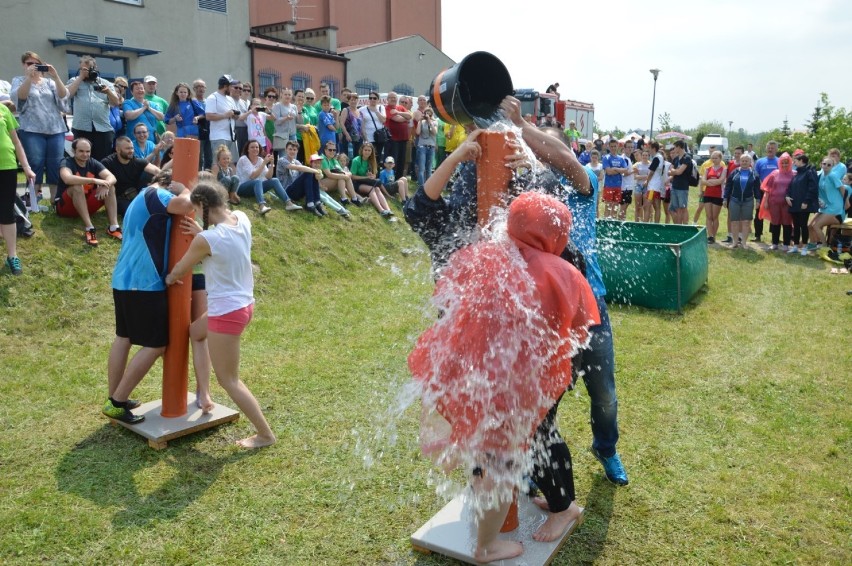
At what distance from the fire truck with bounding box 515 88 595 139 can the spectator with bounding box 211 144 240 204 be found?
45.4 feet

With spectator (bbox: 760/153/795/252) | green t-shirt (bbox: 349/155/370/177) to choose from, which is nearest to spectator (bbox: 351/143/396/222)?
green t-shirt (bbox: 349/155/370/177)

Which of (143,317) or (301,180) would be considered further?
(301,180)

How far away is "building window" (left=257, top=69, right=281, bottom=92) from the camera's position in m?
26.4

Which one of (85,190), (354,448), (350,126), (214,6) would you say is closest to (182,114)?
(85,190)

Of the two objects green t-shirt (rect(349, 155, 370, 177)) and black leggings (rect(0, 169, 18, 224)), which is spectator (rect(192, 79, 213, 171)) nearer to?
green t-shirt (rect(349, 155, 370, 177))

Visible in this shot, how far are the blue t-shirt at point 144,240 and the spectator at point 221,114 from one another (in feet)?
21.8

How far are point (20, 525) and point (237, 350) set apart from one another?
156cm

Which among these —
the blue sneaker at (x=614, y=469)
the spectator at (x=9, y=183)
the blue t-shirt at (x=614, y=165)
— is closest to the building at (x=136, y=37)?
the spectator at (x=9, y=183)

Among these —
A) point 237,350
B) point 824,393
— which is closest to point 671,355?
point 824,393

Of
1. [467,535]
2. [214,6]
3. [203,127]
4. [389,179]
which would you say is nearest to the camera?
[467,535]

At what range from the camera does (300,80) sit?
2856cm

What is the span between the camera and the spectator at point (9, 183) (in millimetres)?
7375

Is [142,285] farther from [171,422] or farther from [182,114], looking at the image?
[182,114]

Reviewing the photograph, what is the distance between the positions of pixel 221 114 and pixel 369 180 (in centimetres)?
351
